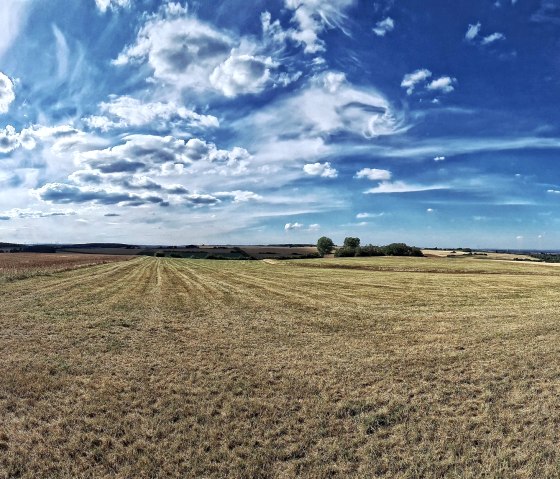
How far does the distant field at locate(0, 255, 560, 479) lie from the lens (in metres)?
6.29

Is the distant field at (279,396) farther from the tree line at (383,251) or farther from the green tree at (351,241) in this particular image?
the green tree at (351,241)

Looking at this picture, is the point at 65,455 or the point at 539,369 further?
the point at 539,369

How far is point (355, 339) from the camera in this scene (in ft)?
47.0

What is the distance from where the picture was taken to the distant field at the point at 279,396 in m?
6.29

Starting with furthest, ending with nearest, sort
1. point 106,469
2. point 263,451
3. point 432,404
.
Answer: point 432,404 < point 263,451 < point 106,469

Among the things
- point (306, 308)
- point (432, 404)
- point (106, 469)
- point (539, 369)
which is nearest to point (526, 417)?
point (432, 404)

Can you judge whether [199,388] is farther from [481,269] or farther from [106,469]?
[481,269]

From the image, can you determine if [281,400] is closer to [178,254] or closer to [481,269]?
[481,269]

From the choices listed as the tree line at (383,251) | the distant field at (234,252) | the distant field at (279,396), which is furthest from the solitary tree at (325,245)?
the distant field at (279,396)

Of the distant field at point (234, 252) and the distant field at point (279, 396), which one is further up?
the distant field at point (234, 252)

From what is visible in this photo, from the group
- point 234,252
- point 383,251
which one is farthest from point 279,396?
point 234,252

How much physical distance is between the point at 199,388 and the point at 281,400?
2.12 m

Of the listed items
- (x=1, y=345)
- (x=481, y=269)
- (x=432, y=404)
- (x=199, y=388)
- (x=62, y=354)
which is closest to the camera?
(x=432, y=404)

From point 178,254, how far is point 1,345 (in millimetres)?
123574
